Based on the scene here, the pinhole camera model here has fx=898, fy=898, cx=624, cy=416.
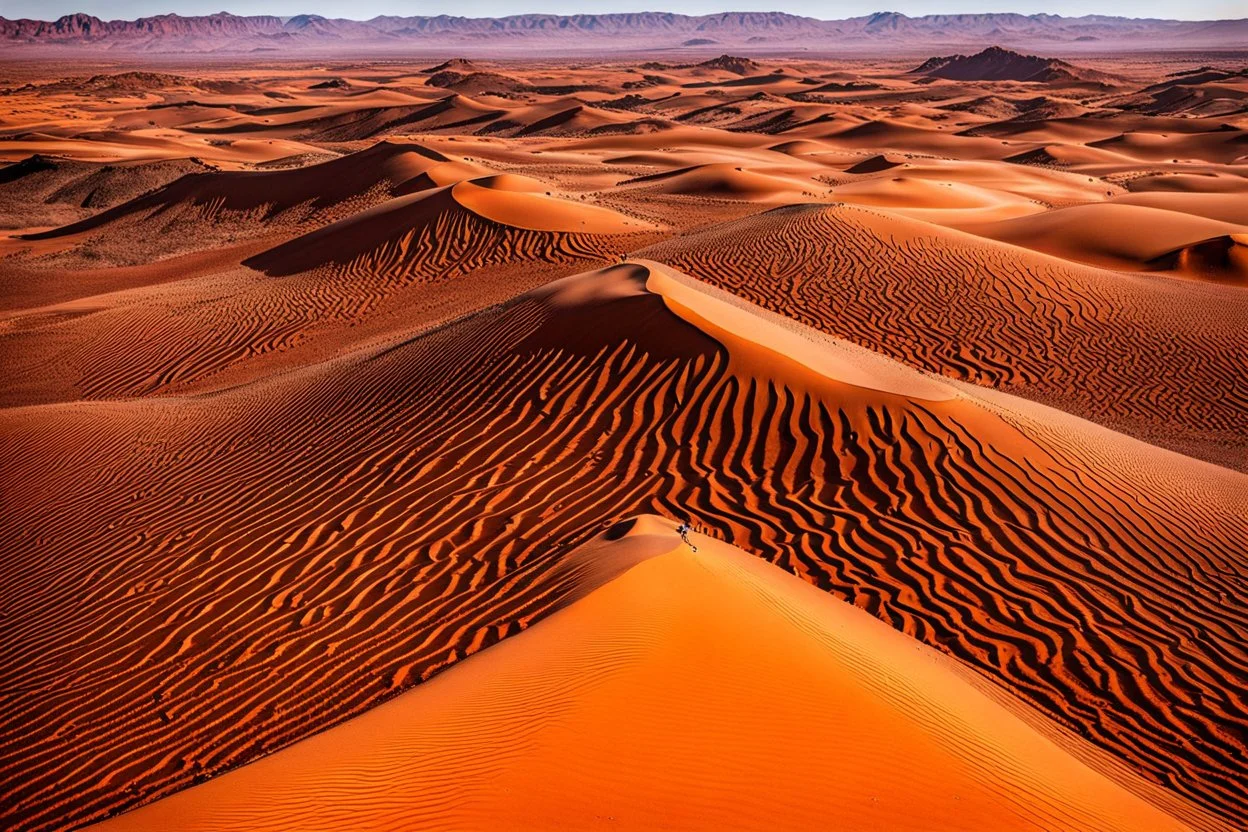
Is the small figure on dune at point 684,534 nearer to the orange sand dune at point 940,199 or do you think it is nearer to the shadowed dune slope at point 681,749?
the shadowed dune slope at point 681,749

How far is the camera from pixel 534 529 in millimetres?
7641

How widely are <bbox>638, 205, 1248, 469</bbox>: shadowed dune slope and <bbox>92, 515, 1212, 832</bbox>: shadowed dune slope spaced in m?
8.94

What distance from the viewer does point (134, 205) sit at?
32.4 meters

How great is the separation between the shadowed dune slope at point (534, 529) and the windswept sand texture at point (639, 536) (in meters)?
0.04

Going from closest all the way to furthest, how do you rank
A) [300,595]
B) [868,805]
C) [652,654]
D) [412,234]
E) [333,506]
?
[868,805]
[652,654]
[300,595]
[333,506]
[412,234]

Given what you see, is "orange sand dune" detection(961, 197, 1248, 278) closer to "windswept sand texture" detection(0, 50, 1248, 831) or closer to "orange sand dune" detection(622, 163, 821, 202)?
"windswept sand texture" detection(0, 50, 1248, 831)

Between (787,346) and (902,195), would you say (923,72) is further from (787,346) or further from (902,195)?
(787,346)

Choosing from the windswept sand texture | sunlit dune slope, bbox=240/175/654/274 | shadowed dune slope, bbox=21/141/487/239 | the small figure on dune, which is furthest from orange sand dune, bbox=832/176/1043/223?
the small figure on dune

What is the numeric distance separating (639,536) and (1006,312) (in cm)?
1150

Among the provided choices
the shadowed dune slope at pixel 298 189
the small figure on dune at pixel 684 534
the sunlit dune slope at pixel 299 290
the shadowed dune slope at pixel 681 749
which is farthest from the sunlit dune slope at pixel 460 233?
the shadowed dune slope at pixel 681 749

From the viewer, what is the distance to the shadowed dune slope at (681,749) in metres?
3.77

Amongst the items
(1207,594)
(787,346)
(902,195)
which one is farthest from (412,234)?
(1207,594)

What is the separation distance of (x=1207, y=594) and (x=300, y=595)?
23.3 feet

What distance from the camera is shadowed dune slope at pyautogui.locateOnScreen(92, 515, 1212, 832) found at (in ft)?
12.4
